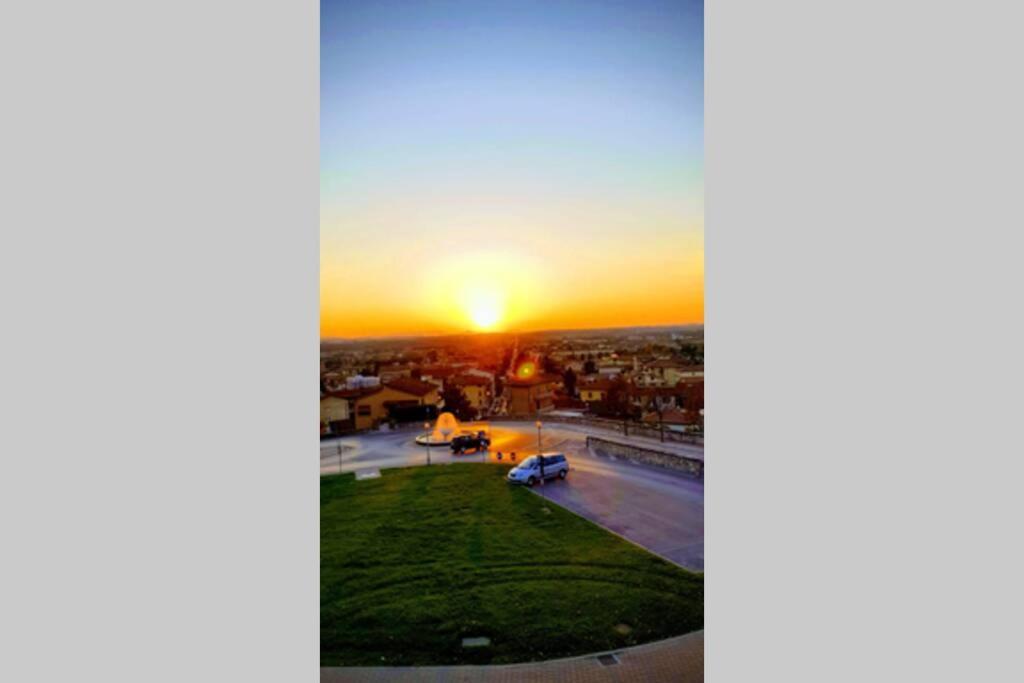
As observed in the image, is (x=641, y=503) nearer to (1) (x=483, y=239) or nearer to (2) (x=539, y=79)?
(1) (x=483, y=239)

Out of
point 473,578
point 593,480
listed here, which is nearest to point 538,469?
point 593,480

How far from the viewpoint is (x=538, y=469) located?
5441 millimetres

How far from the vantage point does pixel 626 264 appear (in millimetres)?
5410

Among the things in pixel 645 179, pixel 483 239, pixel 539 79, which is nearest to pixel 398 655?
pixel 483 239

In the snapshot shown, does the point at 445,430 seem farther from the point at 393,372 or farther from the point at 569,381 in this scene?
the point at 569,381

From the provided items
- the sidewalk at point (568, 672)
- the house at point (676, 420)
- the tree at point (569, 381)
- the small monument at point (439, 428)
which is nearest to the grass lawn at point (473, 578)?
the sidewalk at point (568, 672)

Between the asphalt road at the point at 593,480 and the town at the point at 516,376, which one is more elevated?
the town at the point at 516,376

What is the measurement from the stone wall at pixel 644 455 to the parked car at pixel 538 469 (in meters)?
0.25

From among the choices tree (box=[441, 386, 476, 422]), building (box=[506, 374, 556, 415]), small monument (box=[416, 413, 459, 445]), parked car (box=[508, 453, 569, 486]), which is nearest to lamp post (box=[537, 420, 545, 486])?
parked car (box=[508, 453, 569, 486])

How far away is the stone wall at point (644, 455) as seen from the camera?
5.38 m

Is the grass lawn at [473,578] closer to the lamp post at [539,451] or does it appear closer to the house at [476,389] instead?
the lamp post at [539,451]

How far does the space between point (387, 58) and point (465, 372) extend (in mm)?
2253

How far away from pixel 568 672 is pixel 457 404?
6.39ft

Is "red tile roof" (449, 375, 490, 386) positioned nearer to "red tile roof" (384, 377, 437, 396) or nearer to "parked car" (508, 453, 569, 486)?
"red tile roof" (384, 377, 437, 396)
